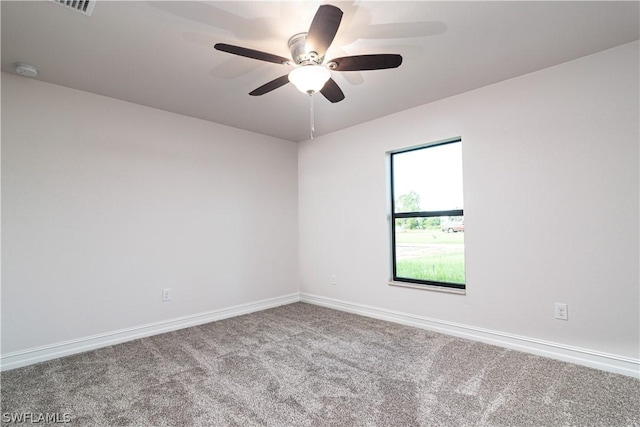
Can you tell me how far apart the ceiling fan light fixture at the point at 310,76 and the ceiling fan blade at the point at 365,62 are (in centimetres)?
9

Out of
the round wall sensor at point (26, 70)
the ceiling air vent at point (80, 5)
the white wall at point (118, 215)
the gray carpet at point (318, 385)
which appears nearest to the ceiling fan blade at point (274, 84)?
the ceiling air vent at point (80, 5)

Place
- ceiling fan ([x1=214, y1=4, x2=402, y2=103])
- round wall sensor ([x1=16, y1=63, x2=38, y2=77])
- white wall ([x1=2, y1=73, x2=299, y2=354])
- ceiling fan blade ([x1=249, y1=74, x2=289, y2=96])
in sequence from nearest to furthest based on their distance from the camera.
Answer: ceiling fan ([x1=214, y1=4, x2=402, y2=103])
ceiling fan blade ([x1=249, y1=74, x2=289, y2=96])
round wall sensor ([x1=16, y1=63, x2=38, y2=77])
white wall ([x1=2, y1=73, x2=299, y2=354])

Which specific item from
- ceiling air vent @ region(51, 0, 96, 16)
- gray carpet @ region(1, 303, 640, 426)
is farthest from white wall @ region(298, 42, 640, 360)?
ceiling air vent @ region(51, 0, 96, 16)

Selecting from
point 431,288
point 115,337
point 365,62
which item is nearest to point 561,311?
point 431,288

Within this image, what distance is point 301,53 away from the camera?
6.82 feet

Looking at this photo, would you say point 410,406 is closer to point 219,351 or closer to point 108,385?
point 219,351

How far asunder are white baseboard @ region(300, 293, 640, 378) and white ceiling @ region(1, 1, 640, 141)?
223 cm

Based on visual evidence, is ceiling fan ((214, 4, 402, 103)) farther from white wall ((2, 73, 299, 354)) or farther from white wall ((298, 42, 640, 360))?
white wall ((2, 73, 299, 354))

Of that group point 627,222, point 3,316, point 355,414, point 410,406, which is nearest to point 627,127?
point 627,222

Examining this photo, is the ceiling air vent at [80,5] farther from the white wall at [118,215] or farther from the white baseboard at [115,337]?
the white baseboard at [115,337]

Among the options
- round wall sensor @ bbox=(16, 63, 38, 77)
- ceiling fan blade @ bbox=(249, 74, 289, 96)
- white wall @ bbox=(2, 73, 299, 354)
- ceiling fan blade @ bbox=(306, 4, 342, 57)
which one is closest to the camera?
ceiling fan blade @ bbox=(306, 4, 342, 57)

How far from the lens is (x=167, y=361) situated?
2510 mm

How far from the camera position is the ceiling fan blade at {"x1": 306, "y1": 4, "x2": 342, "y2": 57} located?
1.50 m

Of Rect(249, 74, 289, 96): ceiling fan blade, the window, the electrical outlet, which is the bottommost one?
the electrical outlet
